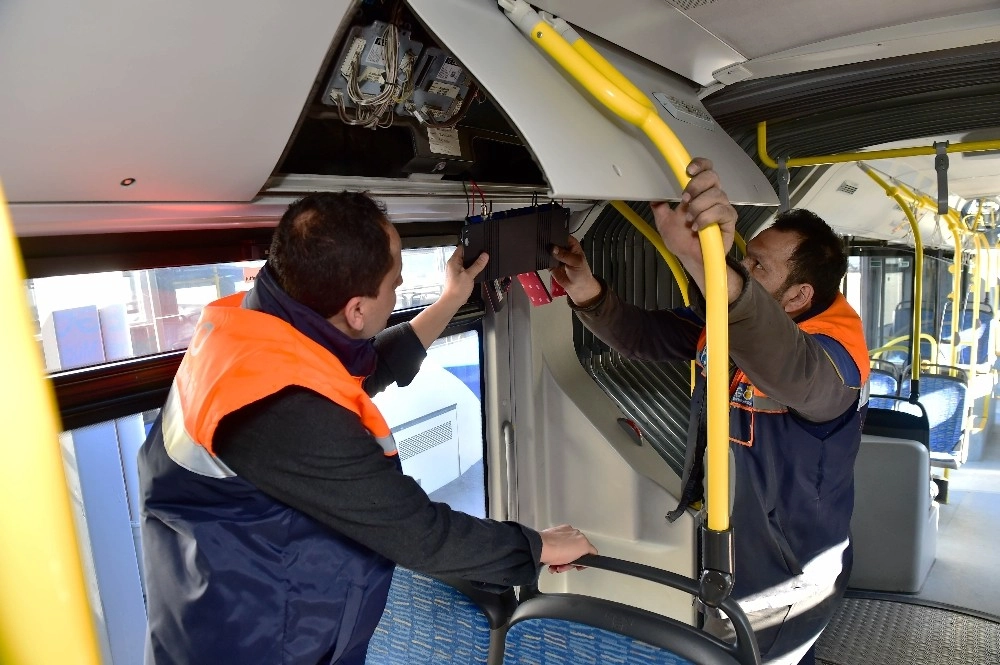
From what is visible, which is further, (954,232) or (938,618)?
(954,232)

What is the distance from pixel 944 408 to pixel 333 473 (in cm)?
570

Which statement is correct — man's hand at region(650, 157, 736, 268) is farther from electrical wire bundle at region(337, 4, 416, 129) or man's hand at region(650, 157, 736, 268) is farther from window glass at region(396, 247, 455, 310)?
window glass at region(396, 247, 455, 310)

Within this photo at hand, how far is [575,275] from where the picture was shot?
2.20 metres

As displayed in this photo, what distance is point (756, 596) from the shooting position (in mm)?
2100

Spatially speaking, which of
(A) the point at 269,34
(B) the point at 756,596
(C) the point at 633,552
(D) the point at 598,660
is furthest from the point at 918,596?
(A) the point at 269,34

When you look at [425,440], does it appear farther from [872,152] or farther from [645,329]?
[872,152]

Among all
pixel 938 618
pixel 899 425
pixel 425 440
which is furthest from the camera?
pixel 899 425

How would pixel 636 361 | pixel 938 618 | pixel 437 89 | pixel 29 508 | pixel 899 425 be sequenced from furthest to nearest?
pixel 899 425, pixel 938 618, pixel 636 361, pixel 437 89, pixel 29 508

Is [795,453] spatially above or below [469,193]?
below

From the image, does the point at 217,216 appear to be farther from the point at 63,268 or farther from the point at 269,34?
the point at 269,34

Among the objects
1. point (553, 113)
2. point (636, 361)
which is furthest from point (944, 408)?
point (553, 113)

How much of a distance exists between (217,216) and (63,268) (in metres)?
0.32

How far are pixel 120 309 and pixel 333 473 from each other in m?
0.79

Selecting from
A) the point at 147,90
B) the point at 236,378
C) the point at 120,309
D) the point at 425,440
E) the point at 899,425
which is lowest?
the point at 899,425
